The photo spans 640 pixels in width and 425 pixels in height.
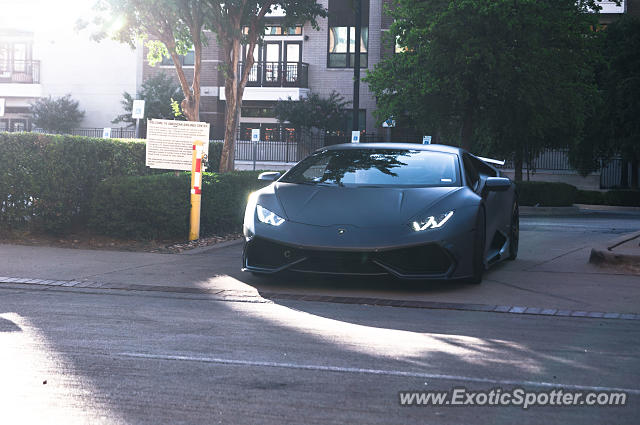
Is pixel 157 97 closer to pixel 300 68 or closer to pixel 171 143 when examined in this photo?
pixel 300 68

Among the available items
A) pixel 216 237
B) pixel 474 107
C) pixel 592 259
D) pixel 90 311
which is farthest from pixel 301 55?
pixel 90 311

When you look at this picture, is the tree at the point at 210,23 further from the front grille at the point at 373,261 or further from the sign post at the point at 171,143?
the front grille at the point at 373,261

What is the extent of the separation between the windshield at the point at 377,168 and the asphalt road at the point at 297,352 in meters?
1.00

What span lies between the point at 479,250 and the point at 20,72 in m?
45.7

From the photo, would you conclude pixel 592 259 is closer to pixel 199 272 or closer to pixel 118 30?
pixel 199 272

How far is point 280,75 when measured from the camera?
45188 mm

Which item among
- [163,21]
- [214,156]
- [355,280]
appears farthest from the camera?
[214,156]

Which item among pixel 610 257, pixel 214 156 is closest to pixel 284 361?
pixel 610 257

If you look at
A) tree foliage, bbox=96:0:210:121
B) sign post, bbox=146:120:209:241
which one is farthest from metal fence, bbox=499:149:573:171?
sign post, bbox=146:120:209:241

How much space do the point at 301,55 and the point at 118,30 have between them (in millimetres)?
29744

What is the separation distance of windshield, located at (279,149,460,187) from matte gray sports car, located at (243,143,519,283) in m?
0.01

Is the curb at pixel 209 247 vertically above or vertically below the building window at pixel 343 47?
below

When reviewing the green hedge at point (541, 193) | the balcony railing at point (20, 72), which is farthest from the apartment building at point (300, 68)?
the green hedge at point (541, 193)

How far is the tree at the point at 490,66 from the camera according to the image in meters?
26.6
